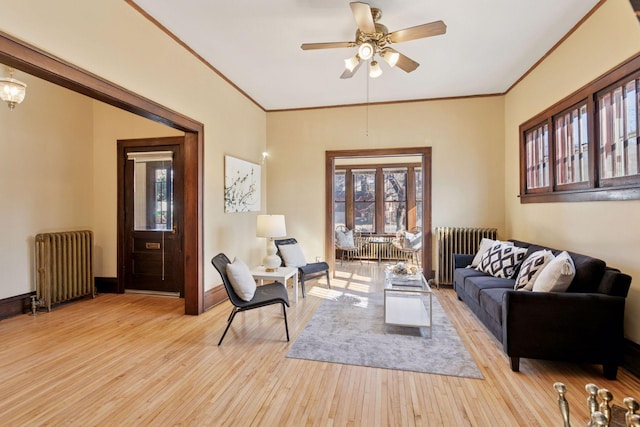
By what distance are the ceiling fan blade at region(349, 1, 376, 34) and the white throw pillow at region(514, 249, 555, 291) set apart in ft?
8.76

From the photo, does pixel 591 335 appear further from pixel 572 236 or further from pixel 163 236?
pixel 163 236

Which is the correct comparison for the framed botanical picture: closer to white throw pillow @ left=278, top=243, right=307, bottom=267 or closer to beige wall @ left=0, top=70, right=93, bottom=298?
white throw pillow @ left=278, top=243, right=307, bottom=267

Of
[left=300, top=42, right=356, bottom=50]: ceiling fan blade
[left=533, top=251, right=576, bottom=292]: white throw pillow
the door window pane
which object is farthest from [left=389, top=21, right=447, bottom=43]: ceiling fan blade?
the door window pane

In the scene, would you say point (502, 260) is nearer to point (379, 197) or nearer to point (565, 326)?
point (565, 326)

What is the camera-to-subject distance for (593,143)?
115 inches

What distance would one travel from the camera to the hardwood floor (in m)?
1.93

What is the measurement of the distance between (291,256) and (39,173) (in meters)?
3.52

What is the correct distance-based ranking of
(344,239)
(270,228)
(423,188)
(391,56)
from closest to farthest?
(391,56) → (270,228) → (423,188) → (344,239)

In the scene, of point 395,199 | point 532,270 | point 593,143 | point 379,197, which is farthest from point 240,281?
point 395,199

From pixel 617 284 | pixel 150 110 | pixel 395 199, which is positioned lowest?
pixel 617 284

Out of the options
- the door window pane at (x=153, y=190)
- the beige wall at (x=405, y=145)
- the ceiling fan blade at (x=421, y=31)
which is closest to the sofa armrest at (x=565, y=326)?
the ceiling fan blade at (x=421, y=31)

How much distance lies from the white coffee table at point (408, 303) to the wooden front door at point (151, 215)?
3.03m

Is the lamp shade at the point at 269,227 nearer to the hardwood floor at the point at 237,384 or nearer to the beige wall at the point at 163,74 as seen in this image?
the beige wall at the point at 163,74

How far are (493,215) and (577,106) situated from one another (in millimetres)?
Answer: 2129
